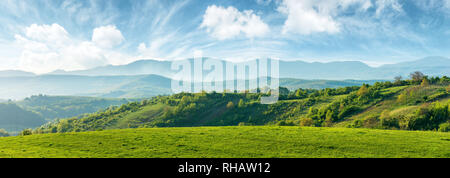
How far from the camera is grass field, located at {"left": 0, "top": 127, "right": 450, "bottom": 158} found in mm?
15281

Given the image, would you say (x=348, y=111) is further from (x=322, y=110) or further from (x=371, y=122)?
(x=371, y=122)

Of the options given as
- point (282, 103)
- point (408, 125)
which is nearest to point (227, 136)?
point (408, 125)

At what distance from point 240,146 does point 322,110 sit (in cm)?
5738

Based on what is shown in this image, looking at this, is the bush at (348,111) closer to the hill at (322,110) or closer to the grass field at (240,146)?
the hill at (322,110)

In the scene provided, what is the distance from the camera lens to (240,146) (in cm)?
1745

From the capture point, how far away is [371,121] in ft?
138

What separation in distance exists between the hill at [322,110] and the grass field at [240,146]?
2137 cm

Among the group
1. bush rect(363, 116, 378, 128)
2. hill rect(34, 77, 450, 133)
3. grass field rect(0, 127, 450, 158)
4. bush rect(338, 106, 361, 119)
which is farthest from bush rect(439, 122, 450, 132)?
bush rect(338, 106, 361, 119)

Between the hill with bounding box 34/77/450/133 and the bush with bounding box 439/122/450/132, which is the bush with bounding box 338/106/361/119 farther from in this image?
the bush with bounding box 439/122/450/132

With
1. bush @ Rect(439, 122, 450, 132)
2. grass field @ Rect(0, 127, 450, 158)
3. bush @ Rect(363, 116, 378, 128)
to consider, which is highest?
grass field @ Rect(0, 127, 450, 158)

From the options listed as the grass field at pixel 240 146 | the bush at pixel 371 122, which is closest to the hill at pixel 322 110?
the bush at pixel 371 122

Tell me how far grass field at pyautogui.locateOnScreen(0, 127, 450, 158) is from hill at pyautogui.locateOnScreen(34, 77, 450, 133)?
21.4m
